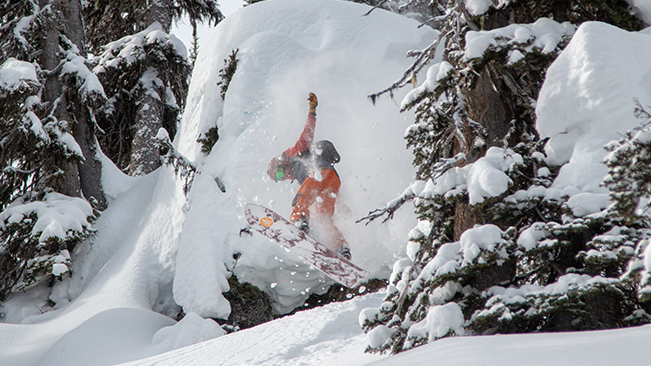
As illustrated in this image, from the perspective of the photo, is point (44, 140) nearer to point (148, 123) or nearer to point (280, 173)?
point (148, 123)

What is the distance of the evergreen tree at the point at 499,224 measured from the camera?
2.74 metres

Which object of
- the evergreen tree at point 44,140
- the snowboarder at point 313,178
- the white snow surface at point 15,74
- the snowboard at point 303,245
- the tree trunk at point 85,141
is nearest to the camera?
the snowboard at point 303,245

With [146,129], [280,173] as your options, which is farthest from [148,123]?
[280,173]

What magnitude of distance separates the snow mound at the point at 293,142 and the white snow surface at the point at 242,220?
0.07 feet

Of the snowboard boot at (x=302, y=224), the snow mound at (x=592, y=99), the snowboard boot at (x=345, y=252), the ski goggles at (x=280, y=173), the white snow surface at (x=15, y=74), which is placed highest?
the white snow surface at (x=15, y=74)

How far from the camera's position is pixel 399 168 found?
7516 millimetres

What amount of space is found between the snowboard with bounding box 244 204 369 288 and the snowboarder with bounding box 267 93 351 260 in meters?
0.19

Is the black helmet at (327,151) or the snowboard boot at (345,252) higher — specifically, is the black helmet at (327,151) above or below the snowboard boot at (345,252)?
above

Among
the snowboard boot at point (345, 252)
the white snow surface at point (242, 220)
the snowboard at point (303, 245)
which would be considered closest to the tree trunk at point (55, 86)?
the white snow surface at point (242, 220)

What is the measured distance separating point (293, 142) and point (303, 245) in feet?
6.93

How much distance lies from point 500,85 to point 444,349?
1.99 meters

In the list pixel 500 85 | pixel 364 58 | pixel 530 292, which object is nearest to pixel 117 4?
pixel 364 58

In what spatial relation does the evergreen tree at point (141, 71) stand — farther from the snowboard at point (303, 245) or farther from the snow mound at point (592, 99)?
the snow mound at point (592, 99)

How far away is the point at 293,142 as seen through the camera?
8219 millimetres
